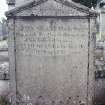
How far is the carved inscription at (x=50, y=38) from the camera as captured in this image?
205 inches

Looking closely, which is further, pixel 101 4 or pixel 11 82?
pixel 101 4

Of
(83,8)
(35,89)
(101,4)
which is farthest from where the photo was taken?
(101,4)

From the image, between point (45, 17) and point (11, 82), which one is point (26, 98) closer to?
point (11, 82)

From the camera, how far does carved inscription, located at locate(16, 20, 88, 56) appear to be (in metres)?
5.21

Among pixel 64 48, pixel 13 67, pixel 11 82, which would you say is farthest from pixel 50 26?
pixel 11 82

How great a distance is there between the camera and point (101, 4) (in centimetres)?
1717

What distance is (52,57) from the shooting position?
5297mm

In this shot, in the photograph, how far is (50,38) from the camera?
5.27m

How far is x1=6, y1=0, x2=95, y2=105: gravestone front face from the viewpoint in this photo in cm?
519

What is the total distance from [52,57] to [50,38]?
0.47 meters

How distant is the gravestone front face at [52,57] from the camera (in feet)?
17.0

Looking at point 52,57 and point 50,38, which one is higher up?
point 50,38

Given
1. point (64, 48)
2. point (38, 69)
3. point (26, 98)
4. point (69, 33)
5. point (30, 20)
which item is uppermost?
point (30, 20)

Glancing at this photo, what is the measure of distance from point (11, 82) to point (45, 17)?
1835 mm
